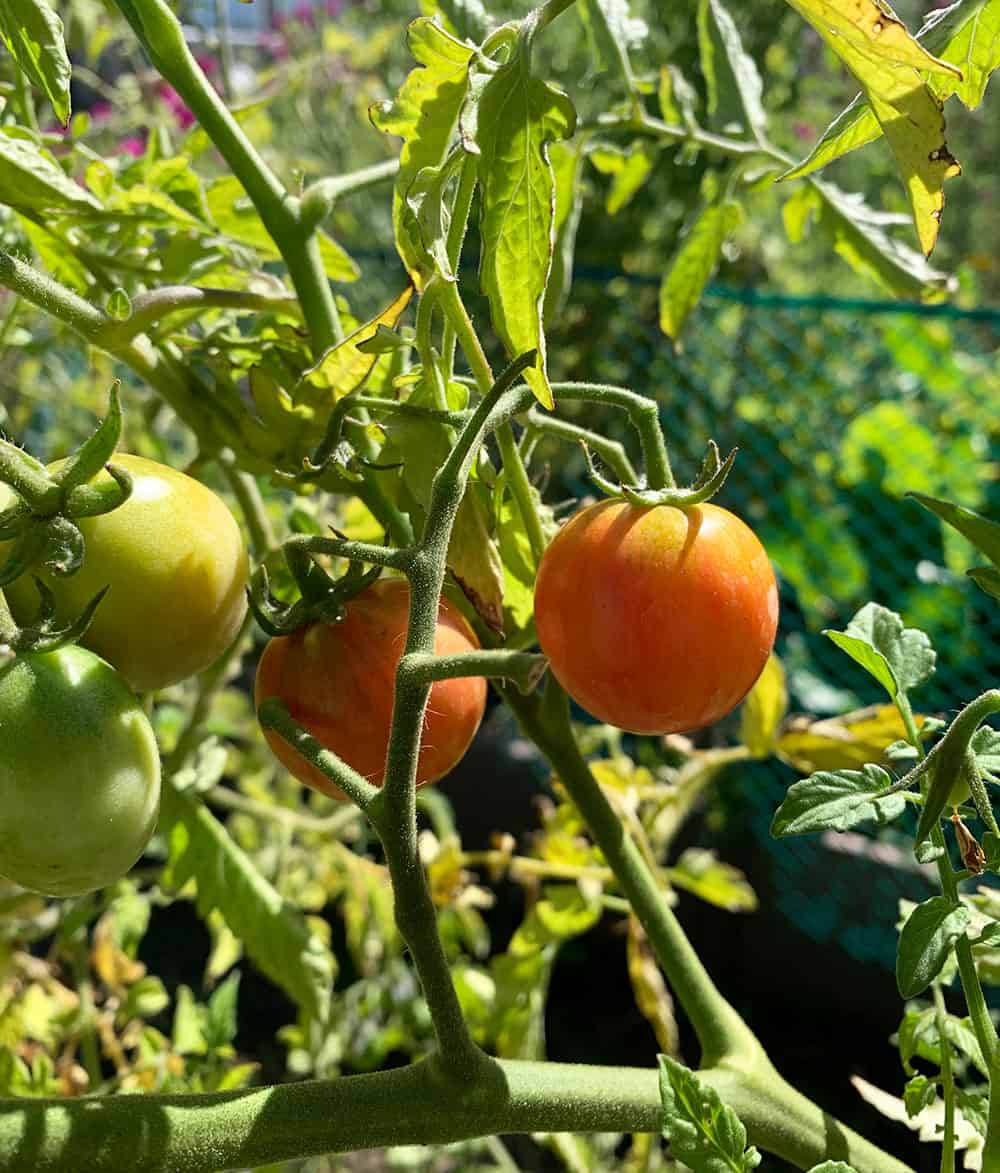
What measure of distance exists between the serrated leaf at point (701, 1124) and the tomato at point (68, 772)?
204 millimetres

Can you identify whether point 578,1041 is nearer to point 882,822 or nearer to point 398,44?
point 882,822

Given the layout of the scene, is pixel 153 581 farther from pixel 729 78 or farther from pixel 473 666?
pixel 729 78

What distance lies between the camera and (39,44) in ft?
1.36

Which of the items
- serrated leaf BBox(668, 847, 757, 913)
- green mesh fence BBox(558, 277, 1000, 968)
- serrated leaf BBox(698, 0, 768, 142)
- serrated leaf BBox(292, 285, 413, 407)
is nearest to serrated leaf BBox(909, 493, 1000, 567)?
serrated leaf BBox(292, 285, 413, 407)

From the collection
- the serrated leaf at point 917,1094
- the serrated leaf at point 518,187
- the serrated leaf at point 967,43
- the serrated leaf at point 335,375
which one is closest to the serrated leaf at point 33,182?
the serrated leaf at point 335,375

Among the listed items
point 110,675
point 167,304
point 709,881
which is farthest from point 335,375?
point 709,881

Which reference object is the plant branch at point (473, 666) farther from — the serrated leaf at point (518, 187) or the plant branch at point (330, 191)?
the plant branch at point (330, 191)

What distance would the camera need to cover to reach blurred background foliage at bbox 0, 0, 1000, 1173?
0.90 m

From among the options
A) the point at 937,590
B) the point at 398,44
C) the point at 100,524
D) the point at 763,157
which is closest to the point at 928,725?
the point at 100,524

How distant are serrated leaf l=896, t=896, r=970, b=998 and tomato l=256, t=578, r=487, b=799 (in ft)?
0.66

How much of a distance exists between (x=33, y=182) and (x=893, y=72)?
38 cm

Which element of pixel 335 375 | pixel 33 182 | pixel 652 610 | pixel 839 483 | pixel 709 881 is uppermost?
pixel 33 182

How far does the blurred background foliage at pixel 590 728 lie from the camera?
2.95ft

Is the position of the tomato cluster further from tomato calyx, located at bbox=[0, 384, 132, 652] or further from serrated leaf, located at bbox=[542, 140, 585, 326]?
Answer: serrated leaf, located at bbox=[542, 140, 585, 326]
